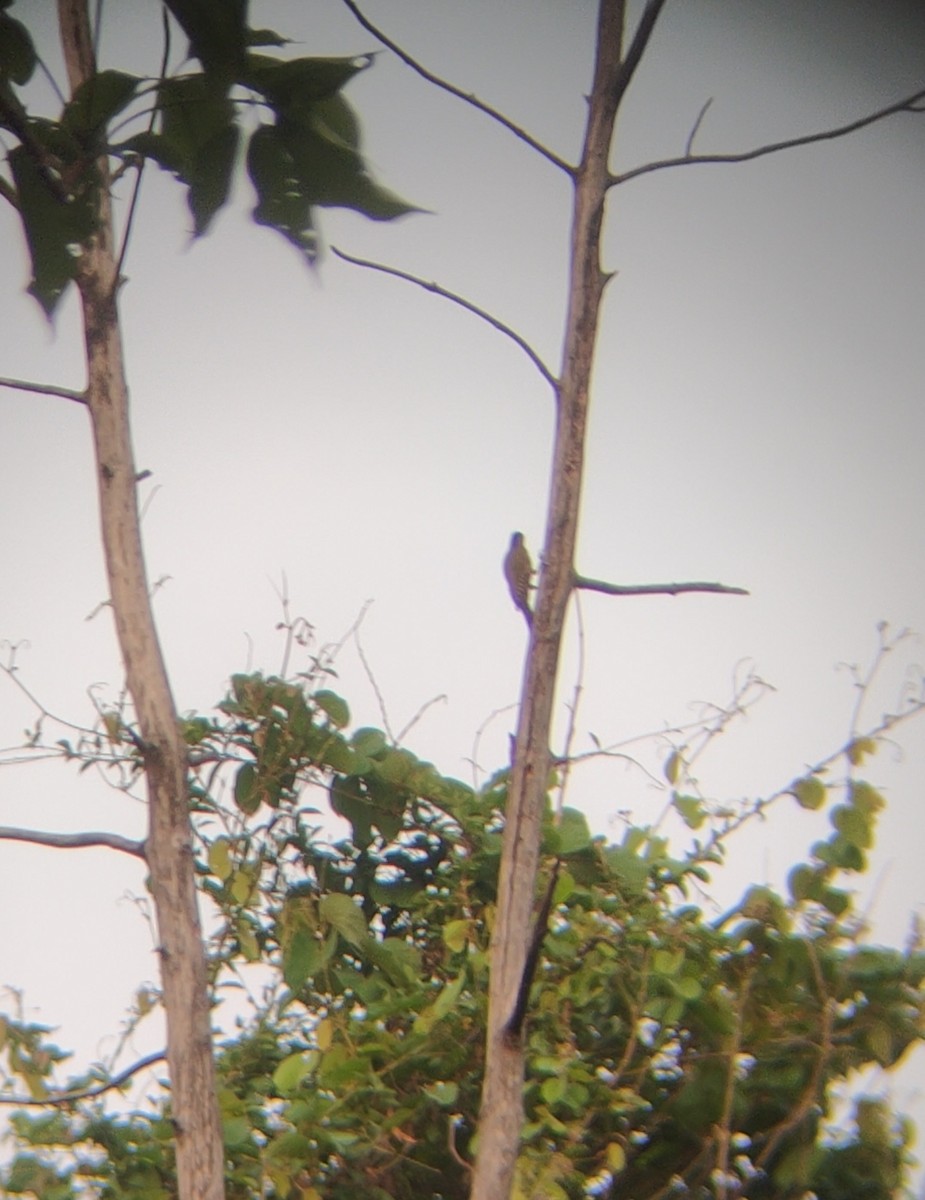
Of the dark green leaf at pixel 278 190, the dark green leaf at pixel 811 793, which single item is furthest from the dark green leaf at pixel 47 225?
the dark green leaf at pixel 811 793

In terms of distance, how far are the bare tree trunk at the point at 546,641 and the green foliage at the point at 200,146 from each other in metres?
0.15

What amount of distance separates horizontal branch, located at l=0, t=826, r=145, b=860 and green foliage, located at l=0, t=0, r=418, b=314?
1.17 ft

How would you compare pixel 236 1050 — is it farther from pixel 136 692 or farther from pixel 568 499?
pixel 568 499

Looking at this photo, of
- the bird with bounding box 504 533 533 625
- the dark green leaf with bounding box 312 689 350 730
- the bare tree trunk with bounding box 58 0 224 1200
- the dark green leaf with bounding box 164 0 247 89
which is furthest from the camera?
the dark green leaf with bounding box 312 689 350 730

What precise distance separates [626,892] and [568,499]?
1.24 ft

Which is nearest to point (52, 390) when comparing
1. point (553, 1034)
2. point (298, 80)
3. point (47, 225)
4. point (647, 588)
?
point (47, 225)

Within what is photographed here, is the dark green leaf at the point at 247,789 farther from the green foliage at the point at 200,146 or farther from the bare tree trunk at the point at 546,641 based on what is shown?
the green foliage at the point at 200,146

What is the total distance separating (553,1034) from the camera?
0.93 meters

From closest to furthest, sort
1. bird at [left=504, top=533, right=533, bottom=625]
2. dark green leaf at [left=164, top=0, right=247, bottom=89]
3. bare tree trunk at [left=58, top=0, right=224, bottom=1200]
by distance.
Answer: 1. dark green leaf at [left=164, top=0, right=247, bottom=89]
2. bare tree trunk at [left=58, top=0, right=224, bottom=1200]
3. bird at [left=504, top=533, right=533, bottom=625]

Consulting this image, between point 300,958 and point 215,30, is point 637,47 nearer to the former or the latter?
point 215,30

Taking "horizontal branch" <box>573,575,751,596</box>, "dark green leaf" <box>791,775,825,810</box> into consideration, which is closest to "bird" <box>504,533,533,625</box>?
"horizontal branch" <box>573,575,751,596</box>

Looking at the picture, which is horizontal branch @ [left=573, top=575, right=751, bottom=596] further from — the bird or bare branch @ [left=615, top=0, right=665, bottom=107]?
bare branch @ [left=615, top=0, right=665, bottom=107]

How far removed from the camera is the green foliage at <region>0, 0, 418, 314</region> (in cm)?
Result: 70

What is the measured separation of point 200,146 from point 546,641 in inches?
14.5
